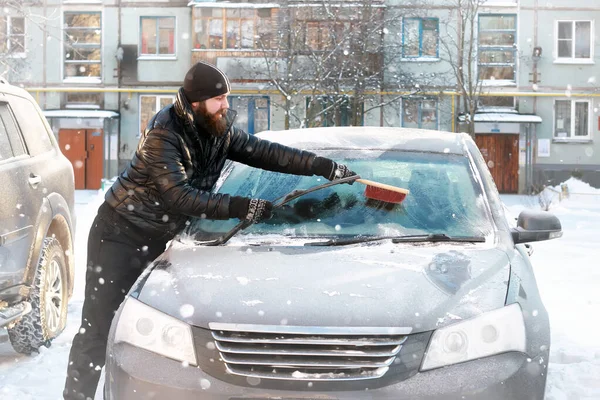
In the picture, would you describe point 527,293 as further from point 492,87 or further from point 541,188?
point 492,87

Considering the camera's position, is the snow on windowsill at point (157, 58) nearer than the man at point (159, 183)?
No

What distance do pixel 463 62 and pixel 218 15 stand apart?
9971mm

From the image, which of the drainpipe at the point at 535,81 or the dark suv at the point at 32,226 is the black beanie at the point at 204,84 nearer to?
the dark suv at the point at 32,226

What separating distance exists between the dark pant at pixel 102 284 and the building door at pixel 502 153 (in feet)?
108

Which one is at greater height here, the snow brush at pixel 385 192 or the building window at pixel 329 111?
the building window at pixel 329 111

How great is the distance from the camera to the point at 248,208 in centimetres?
371

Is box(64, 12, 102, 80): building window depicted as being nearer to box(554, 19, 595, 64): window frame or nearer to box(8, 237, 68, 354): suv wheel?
box(554, 19, 595, 64): window frame

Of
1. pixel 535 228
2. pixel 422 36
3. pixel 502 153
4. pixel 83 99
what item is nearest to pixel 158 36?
pixel 83 99

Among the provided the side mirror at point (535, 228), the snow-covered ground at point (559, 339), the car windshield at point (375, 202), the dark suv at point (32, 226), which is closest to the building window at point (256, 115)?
the snow-covered ground at point (559, 339)

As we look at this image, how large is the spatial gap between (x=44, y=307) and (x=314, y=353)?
3526mm

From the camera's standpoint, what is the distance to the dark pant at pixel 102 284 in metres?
4.12

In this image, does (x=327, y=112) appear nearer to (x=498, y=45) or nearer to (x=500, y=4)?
(x=498, y=45)

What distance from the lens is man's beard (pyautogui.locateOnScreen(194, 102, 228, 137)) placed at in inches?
157

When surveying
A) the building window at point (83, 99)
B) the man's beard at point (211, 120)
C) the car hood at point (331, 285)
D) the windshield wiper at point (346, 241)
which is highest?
the building window at point (83, 99)
